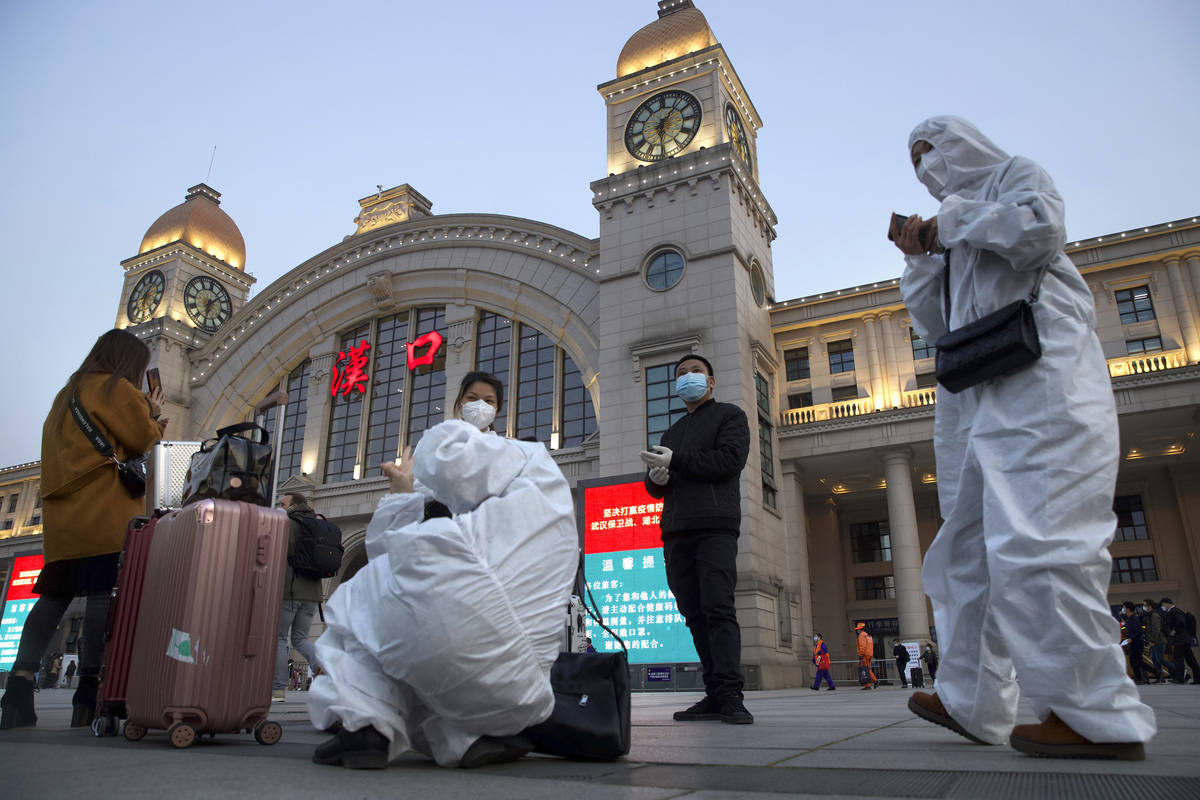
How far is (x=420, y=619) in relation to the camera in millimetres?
2033

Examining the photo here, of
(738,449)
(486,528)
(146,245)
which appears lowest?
(486,528)

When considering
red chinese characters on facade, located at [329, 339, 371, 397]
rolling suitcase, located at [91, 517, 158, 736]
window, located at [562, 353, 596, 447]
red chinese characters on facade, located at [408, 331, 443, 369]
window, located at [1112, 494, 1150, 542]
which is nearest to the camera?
rolling suitcase, located at [91, 517, 158, 736]

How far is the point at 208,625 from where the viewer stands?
285cm

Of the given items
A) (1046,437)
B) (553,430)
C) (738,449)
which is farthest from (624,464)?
(1046,437)

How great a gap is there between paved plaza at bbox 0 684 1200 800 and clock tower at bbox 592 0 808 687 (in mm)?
14097

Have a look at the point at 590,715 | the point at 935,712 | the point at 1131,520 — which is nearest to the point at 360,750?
the point at 590,715

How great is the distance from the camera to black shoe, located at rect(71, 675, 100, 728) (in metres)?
3.65

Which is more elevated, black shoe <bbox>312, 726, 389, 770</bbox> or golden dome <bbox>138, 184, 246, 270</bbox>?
golden dome <bbox>138, 184, 246, 270</bbox>

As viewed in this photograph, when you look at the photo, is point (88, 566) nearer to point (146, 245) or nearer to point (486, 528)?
point (486, 528)

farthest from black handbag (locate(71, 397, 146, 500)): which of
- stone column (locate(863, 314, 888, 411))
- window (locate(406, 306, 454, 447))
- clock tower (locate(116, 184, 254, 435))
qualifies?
clock tower (locate(116, 184, 254, 435))

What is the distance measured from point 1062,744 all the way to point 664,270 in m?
17.5

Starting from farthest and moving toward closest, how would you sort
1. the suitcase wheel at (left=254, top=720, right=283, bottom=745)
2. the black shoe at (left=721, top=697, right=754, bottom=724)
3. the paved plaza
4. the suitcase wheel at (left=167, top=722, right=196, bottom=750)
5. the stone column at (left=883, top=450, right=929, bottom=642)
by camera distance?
the stone column at (left=883, top=450, right=929, bottom=642), the black shoe at (left=721, top=697, right=754, bottom=724), the suitcase wheel at (left=254, top=720, right=283, bottom=745), the suitcase wheel at (left=167, top=722, right=196, bottom=750), the paved plaza

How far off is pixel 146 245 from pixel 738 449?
32028mm

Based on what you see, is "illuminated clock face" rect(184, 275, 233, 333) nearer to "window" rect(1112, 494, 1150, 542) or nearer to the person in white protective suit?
the person in white protective suit
